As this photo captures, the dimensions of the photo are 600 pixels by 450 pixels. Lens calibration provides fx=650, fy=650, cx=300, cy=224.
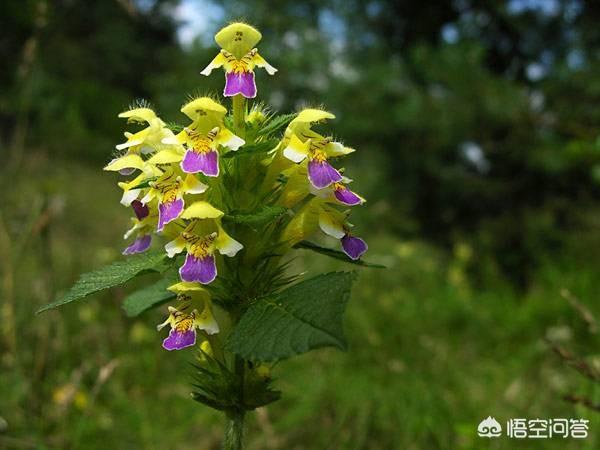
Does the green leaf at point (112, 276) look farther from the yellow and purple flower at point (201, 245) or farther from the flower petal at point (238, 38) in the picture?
the flower petal at point (238, 38)

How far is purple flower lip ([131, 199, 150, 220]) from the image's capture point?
1.08 m

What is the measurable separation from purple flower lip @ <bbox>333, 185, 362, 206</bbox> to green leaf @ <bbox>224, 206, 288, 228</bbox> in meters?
0.11

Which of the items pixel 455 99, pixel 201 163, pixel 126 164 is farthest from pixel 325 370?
pixel 455 99

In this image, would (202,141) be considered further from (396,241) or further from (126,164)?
(396,241)

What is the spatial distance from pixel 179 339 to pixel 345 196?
34 cm

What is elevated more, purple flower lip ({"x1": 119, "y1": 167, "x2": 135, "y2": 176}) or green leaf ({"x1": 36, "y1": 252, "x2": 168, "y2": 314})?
purple flower lip ({"x1": 119, "y1": 167, "x2": 135, "y2": 176})

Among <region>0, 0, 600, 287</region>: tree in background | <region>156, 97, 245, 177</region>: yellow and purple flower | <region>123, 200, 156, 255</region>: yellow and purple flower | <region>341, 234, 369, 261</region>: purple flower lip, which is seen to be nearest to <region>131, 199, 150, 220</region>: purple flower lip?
<region>123, 200, 156, 255</region>: yellow and purple flower

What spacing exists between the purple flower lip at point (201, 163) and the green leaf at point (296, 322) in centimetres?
20

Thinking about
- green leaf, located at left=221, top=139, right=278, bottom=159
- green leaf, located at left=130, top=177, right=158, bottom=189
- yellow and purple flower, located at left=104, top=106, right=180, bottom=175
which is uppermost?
yellow and purple flower, located at left=104, top=106, right=180, bottom=175

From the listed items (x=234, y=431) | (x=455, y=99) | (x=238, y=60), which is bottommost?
(x=234, y=431)

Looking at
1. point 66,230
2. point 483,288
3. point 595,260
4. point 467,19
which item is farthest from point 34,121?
point 595,260

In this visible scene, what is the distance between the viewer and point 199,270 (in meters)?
0.92

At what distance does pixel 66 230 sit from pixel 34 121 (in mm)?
3918

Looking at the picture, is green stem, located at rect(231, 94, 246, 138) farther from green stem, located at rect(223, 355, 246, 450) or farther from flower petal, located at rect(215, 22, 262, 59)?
green stem, located at rect(223, 355, 246, 450)
